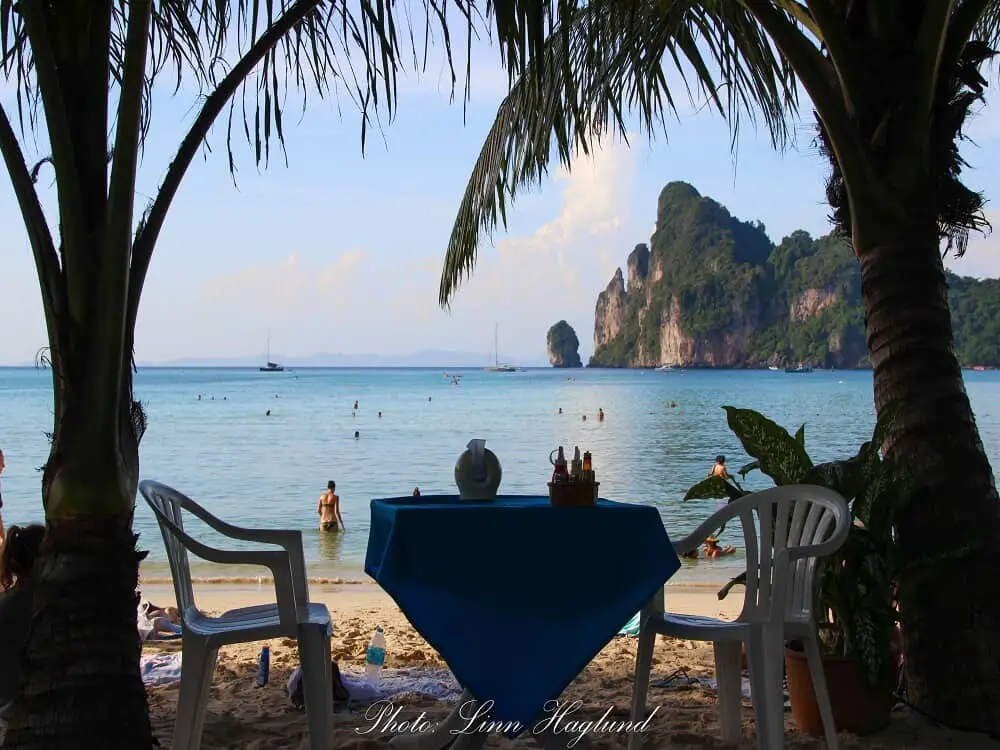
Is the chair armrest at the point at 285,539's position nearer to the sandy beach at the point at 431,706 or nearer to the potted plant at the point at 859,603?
the sandy beach at the point at 431,706

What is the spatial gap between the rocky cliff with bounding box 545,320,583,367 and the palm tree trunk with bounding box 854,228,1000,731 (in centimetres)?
9650

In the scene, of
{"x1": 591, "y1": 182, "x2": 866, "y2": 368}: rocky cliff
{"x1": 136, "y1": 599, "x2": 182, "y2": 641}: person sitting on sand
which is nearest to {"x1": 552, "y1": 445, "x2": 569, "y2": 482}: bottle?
{"x1": 136, "y1": 599, "x2": 182, "y2": 641}: person sitting on sand

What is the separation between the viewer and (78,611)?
6.77 ft

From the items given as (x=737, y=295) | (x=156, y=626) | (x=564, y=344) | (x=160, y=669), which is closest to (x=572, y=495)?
(x=160, y=669)

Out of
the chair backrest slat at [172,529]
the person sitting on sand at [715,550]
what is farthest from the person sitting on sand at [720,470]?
the chair backrest slat at [172,529]

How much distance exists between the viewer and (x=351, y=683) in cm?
338

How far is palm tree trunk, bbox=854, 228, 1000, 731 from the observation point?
2.86 metres

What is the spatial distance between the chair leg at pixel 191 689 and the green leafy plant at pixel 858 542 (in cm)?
140

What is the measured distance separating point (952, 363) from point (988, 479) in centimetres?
36

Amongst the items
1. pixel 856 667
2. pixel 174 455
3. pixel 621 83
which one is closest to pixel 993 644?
pixel 856 667

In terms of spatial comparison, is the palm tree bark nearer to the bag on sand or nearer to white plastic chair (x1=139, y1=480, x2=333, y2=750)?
white plastic chair (x1=139, y1=480, x2=333, y2=750)

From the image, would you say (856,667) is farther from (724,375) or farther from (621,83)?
(724,375)

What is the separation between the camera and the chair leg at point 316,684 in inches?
97.0

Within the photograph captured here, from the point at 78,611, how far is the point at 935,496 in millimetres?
2316
